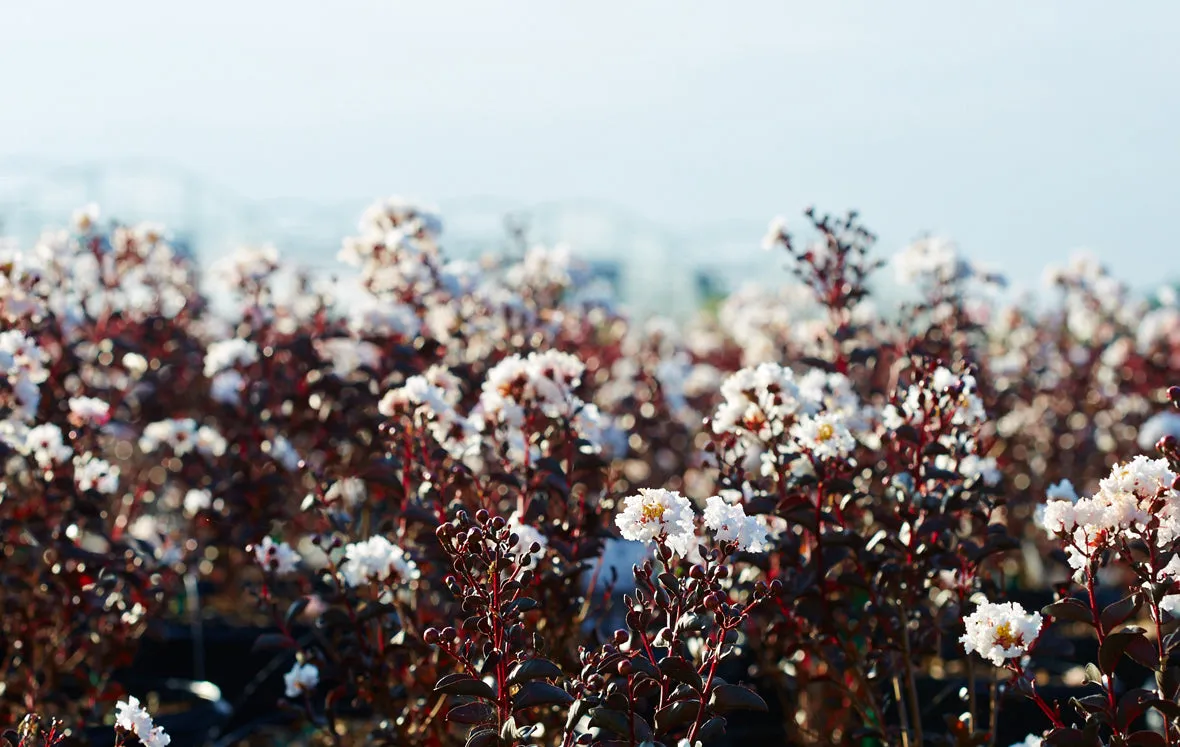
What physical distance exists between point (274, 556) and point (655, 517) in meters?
1.18

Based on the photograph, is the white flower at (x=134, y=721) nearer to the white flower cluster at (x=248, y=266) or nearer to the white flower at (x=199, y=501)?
the white flower at (x=199, y=501)

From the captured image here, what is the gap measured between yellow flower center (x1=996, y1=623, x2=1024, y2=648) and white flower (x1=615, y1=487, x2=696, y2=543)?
50cm

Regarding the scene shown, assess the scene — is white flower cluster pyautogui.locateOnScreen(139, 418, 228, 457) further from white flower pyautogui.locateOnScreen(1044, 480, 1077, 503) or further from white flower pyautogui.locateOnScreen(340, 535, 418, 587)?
white flower pyautogui.locateOnScreen(1044, 480, 1077, 503)

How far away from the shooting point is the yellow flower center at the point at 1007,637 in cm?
180

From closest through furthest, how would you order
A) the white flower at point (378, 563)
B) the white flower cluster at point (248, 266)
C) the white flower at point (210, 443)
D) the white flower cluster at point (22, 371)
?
the white flower at point (378, 563) < the white flower cluster at point (22, 371) < the white flower at point (210, 443) < the white flower cluster at point (248, 266)

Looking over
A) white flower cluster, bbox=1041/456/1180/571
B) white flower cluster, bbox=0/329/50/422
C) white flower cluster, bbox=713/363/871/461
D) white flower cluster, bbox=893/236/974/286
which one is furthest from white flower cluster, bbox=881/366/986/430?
white flower cluster, bbox=0/329/50/422

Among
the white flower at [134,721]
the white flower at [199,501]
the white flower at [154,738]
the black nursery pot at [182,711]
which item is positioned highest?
the white flower at [199,501]

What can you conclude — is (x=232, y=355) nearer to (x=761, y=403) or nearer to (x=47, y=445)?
(x=47, y=445)

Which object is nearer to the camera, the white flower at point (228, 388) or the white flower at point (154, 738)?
the white flower at point (154, 738)

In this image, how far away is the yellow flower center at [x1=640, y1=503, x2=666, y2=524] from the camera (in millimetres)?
1783

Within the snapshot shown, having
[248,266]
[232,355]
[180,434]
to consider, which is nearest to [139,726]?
[232,355]

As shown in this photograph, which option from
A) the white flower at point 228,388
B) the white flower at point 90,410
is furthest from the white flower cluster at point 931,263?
the white flower at point 90,410

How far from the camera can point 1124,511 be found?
180cm

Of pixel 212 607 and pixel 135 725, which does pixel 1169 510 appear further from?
pixel 212 607
